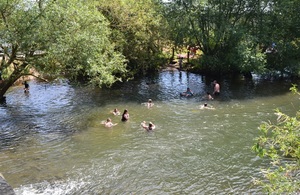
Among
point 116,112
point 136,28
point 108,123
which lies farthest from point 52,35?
point 136,28

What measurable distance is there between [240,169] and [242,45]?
750 inches

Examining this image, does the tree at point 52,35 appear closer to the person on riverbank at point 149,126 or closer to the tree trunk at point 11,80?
the tree trunk at point 11,80

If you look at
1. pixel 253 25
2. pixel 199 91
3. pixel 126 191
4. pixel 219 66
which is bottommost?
pixel 126 191

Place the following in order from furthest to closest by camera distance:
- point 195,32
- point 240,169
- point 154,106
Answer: point 195,32
point 154,106
point 240,169

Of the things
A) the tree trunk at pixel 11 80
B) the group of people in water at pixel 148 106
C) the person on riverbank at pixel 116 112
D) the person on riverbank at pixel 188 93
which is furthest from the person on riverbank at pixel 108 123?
the person on riverbank at pixel 188 93

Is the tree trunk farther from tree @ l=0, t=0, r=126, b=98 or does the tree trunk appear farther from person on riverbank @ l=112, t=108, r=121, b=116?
person on riverbank @ l=112, t=108, r=121, b=116

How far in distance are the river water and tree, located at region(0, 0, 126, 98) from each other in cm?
426

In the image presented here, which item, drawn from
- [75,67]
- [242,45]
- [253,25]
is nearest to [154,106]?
[75,67]

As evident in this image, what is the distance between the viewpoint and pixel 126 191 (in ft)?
42.7

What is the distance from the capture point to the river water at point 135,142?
537 inches

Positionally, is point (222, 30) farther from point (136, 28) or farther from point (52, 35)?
point (52, 35)

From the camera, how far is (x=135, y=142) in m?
18.3

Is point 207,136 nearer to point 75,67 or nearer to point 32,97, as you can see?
point 75,67

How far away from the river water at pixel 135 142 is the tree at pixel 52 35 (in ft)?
14.0
